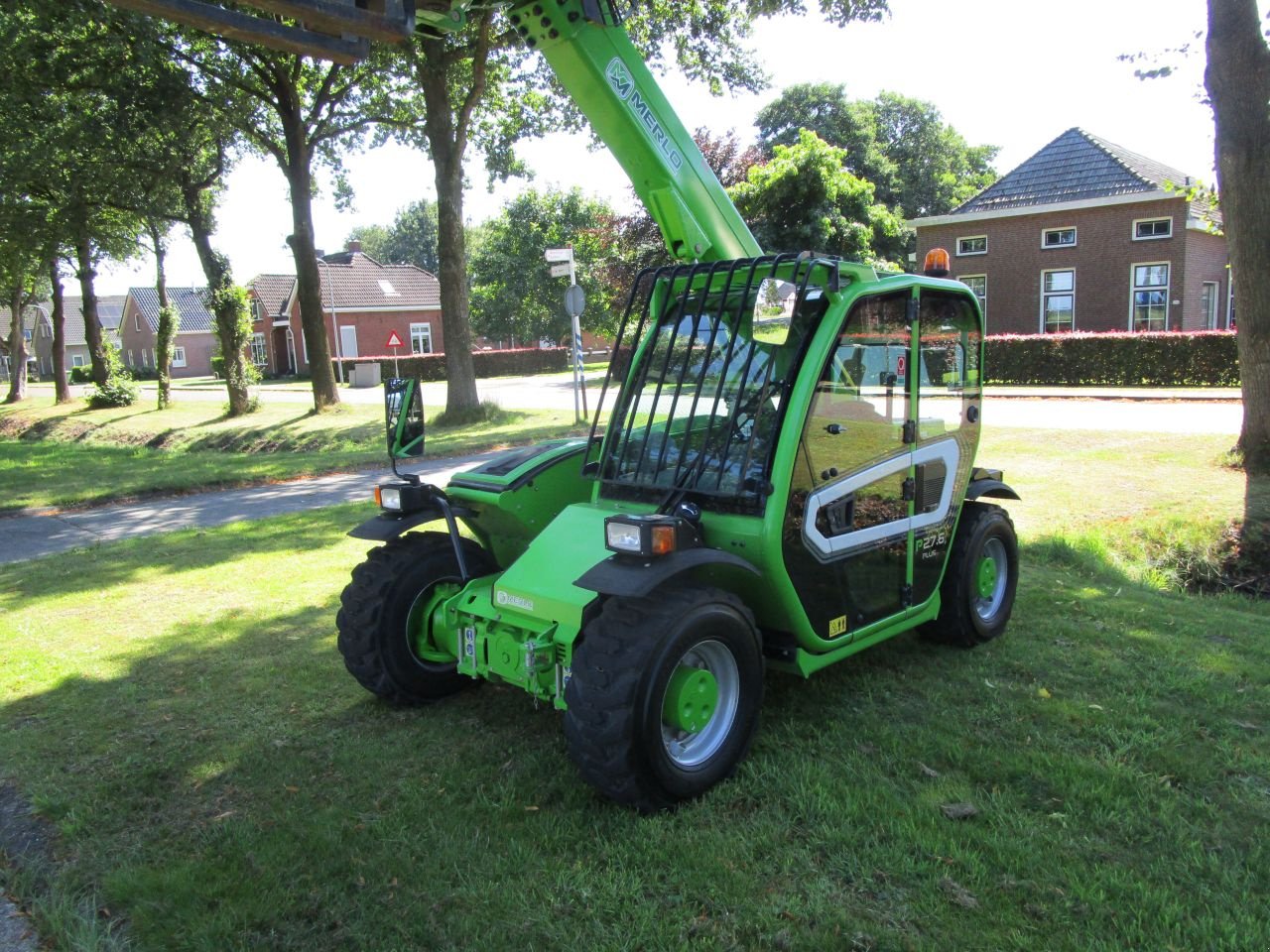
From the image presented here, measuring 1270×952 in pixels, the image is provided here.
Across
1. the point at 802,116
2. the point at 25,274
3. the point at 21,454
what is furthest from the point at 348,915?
the point at 802,116

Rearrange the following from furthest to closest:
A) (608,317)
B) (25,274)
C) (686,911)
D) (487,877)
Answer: (608,317) < (25,274) < (487,877) < (686,911)

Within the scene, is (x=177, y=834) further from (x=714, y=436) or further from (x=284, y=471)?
(x=284, y=471)

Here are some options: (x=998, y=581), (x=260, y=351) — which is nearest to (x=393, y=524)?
(x=998, y=581)

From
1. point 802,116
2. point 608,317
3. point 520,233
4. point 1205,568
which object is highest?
point 802,116

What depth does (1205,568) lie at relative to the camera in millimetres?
7570

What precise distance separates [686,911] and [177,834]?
6.37 feet

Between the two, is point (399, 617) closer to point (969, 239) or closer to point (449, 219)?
point (449, 219)

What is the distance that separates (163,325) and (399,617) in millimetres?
29080

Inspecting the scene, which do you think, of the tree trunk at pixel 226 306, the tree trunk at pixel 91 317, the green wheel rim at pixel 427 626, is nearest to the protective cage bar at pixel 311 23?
the green wheel rim at pixel 427 626

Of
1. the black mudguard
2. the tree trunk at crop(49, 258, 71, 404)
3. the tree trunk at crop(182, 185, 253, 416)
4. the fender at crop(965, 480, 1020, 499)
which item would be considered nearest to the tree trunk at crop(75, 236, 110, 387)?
the tree trunk at crop(49, 258, 71, 404)

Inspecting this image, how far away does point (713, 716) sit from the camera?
3.58 m

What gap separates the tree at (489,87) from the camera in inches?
598

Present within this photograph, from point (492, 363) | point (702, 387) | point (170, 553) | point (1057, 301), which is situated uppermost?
point (1057, 301)

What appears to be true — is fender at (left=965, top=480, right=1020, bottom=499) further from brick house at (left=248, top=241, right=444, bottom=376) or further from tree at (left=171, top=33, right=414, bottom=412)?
brick house at (left=248, top=241, right=444, bottom=376)
